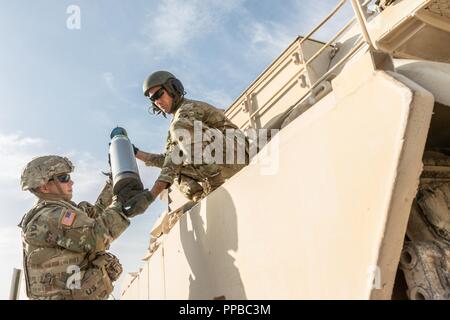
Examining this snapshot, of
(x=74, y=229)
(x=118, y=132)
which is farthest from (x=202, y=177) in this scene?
(x=74, y=229)

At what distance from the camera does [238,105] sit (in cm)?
557

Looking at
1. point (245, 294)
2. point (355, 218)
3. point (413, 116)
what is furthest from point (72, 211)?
point (413, 116)

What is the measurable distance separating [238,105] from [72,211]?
3066mm

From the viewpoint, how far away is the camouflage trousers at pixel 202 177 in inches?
149

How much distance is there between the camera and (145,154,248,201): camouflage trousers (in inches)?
149

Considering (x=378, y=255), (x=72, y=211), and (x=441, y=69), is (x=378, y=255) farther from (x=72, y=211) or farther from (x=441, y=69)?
(x=72, y=211)

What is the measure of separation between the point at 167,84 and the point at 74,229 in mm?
1749

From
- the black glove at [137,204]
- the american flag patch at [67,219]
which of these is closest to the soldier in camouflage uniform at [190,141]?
the black glove at [137,204]

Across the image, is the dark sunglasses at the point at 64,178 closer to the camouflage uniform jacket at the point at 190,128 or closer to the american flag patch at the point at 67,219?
the american flag patch at the point at 67,219

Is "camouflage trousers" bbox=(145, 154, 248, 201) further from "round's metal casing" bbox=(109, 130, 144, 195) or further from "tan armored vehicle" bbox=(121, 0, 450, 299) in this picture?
"tan armored vehicle" bbox=(121, 0, 450, 299)

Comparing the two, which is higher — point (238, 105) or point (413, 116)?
point (238, 105)

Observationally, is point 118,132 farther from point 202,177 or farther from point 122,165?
point 202,177

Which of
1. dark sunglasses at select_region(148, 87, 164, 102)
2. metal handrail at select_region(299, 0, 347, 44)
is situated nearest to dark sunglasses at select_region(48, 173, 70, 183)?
dark sunglasses at select_region(148, 87, 164, 102)

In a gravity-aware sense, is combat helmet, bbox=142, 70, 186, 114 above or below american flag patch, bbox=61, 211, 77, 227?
above
